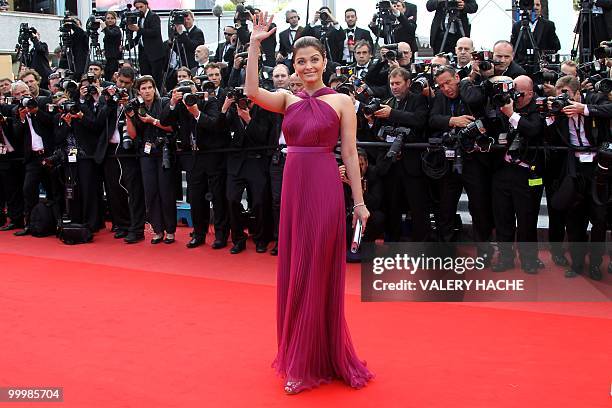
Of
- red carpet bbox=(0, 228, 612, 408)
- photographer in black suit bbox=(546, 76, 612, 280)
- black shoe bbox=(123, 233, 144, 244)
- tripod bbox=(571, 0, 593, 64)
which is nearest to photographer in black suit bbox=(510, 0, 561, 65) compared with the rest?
tripod bbox=(571, 0, 593, 64)

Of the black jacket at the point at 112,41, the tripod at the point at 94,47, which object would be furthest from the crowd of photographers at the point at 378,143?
the tripod at the point at 94,47

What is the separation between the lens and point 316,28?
10.5 meters

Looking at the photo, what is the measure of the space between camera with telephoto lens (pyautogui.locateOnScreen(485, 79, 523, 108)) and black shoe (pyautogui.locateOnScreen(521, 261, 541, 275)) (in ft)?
4.40

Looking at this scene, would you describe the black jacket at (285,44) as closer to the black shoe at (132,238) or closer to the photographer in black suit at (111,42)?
the photographer in black suit at (111,42)

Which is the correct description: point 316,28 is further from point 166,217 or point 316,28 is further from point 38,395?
point 38,395

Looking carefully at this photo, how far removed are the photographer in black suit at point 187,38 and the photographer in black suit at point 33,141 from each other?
8.93ft

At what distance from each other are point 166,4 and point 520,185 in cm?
1307

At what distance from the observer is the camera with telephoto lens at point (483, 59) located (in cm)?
654

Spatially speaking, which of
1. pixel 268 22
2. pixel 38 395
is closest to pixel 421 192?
pixel 268 22

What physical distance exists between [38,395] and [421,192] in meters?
4.04

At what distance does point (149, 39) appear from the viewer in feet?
38.2

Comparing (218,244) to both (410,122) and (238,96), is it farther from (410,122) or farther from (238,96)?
(410,122)

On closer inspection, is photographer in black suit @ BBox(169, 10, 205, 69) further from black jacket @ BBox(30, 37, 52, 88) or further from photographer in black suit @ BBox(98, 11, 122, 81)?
black jacket @ BBox(30, 37, 52, 88)

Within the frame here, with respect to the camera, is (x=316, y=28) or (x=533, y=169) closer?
(x=533, y=169)
